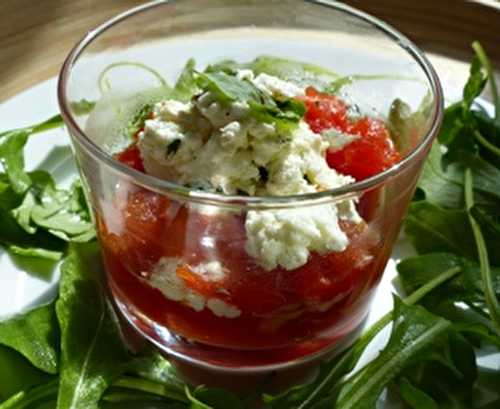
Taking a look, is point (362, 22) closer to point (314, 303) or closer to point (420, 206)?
point (420, 206)

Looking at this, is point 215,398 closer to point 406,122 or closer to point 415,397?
point 415,397

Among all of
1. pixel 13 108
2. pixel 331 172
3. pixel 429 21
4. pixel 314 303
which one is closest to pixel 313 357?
pixel 314 303

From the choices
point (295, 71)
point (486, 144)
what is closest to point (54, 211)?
point (295, 71)

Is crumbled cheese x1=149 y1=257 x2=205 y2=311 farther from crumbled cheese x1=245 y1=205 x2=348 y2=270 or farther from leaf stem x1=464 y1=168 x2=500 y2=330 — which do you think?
leaf stem x1=464 y1=168 x2=500 y2=330

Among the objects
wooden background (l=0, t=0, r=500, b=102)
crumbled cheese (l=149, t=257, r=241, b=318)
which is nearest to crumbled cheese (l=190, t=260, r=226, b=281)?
crumbled cheese (l=149, t=257, r=241, b=318)

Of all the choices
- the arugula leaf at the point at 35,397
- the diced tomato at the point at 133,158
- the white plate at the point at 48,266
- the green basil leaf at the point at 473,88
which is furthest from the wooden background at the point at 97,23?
the arugula leaf at the point at 35,397
